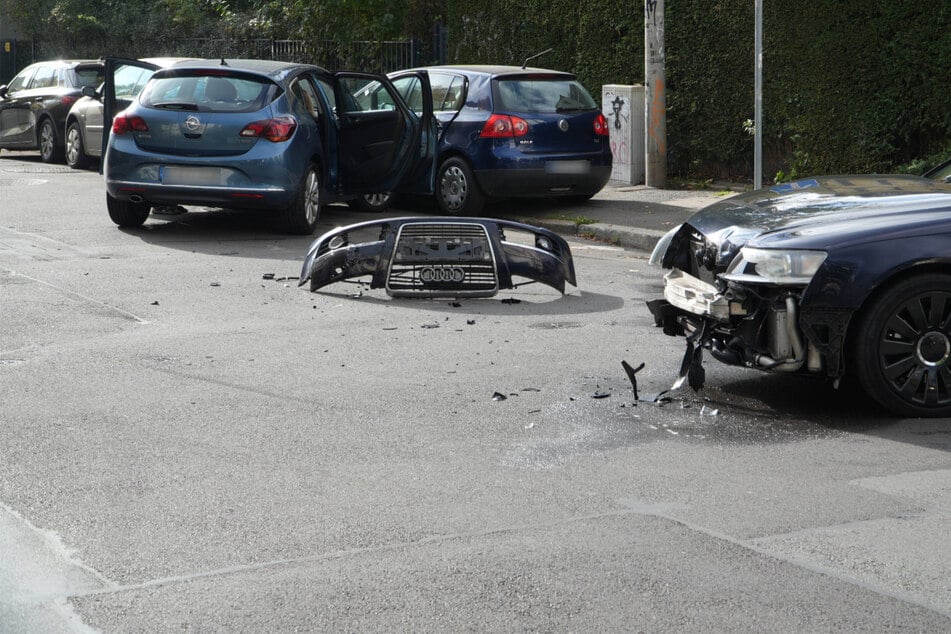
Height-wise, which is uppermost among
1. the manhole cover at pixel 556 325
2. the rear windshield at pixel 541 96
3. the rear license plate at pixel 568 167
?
the rear windshield at pixel 541 96

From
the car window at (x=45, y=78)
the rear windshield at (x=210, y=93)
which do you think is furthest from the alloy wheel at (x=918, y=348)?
the car window at (x=45, y=78)

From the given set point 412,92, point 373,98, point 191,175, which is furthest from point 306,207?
point 412,92

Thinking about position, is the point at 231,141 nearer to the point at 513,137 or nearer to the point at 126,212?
the point at 126,212

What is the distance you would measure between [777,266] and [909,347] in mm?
→ 781

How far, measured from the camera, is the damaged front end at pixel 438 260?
10055 mm

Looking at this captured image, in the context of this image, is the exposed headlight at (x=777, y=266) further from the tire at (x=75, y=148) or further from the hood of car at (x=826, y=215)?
the tire at (x=75, y=148)

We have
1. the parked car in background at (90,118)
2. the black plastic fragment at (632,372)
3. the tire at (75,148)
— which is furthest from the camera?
the tire at (75,148)

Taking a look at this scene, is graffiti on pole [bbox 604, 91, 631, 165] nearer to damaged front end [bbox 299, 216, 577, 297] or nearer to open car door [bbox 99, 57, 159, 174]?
open car door [bbox 99, 57, 159, 174]

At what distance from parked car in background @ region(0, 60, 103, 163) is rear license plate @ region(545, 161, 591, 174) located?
9543 mm

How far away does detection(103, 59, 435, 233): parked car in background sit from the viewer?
12.8 m

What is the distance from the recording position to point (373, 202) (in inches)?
616

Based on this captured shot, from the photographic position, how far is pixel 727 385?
24.8 ft

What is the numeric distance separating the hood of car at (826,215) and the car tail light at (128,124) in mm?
6929

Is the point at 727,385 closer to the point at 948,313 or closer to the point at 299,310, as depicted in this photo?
the point at 948,313
